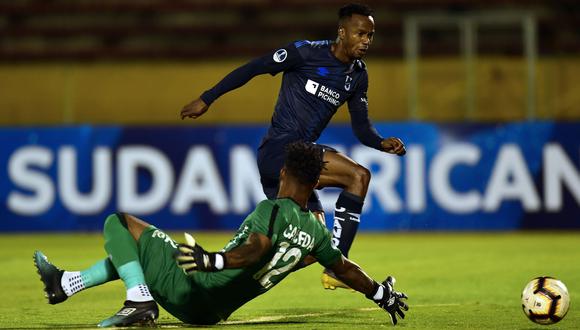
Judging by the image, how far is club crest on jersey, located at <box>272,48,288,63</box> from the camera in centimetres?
880

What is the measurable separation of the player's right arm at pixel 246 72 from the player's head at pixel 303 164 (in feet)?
5.53

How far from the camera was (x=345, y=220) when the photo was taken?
28.7 ft

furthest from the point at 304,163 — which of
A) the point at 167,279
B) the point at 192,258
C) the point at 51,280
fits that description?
the point at 51,280

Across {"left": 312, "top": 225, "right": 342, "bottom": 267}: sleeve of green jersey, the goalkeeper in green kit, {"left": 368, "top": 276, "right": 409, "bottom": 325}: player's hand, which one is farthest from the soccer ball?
{"left": 312, "top": 225, "right": 342, "bottom": 267}: sleeve of green jersey

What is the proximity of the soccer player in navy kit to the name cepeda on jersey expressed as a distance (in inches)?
67.9

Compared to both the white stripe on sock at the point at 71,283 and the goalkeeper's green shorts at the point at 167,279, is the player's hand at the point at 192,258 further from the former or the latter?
the white stripe on sock at the point at 71,283

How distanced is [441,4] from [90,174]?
7686mm

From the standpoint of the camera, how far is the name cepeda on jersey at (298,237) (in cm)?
673

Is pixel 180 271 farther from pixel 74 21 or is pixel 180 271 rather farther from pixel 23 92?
pixel 74 21

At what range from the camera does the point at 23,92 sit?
745 inches

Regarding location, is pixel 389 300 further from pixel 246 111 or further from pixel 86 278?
pixel 246 111

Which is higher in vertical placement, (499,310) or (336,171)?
(336,171)

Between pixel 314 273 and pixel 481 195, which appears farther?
pixel 481 195

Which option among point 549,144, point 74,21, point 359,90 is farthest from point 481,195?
point 74,21
